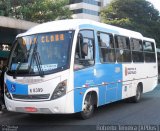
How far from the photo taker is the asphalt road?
9.33 m

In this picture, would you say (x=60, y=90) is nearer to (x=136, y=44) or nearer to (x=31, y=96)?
(x=31, y=96)

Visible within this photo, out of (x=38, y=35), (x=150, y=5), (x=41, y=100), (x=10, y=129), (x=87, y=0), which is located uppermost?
(x=87, y=0)

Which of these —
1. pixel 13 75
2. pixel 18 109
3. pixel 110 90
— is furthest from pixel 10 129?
pixel 110 90

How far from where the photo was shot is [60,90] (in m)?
9.33

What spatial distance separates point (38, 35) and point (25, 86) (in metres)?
1.57

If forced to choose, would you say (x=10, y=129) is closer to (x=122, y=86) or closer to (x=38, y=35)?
(x=38, y=35)

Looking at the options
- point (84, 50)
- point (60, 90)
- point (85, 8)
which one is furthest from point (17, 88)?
point (85, 8)

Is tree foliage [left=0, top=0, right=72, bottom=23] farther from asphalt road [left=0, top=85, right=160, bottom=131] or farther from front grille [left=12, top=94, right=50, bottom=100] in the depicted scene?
front grille [left=12, top=94, right=50, bottom=100]

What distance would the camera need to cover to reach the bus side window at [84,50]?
389 inches

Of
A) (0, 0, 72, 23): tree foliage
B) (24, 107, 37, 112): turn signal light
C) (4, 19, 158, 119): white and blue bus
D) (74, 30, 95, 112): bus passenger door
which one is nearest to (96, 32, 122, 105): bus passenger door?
(4, 19, 158, 119): white and blue bus

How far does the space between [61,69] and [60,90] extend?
56cm

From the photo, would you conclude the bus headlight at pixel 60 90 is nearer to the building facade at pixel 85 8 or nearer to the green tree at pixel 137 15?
the green tree at pixel 137 15

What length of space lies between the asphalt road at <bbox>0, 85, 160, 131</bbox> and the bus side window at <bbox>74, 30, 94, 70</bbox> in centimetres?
162

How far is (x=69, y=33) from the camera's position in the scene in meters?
9.92
